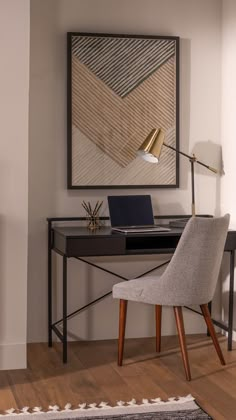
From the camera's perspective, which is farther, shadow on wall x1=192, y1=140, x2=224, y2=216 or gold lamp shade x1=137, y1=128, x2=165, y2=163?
shadow on wall x1=192, y1=140, x2=224, y2=216

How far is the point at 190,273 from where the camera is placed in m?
4.25

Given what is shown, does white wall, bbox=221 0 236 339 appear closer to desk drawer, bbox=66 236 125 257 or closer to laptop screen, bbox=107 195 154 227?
laptop screen, bbox=107 195 154 227

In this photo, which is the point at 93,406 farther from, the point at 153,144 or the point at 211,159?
the point at 211,159

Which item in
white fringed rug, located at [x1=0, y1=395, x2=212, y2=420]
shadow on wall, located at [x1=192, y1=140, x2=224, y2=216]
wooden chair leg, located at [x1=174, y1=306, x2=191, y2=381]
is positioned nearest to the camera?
white fringed rug, located at [x1=0, y1=395, x2=212, y2=420]

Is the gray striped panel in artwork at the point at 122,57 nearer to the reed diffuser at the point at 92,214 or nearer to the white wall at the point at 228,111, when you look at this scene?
the white wall at the point at 228,111

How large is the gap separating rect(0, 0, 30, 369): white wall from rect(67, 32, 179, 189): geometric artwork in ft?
2.16

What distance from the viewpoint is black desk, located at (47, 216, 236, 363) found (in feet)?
14.7

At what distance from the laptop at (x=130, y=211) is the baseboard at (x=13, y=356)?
93 centimetres

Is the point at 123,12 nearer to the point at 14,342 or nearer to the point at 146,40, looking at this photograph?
the point at 146,40

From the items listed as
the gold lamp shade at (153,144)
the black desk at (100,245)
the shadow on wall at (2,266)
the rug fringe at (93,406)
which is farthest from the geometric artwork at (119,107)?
the rug fringe at (93,406)

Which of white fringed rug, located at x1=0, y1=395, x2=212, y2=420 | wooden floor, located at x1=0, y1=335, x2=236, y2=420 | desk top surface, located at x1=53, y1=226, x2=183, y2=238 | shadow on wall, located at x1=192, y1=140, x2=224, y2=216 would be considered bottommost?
white fringed rug, located at x1=0, y1=395, x2=212, y2=420

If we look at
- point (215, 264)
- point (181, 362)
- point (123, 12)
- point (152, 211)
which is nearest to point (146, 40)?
point (123, 12)

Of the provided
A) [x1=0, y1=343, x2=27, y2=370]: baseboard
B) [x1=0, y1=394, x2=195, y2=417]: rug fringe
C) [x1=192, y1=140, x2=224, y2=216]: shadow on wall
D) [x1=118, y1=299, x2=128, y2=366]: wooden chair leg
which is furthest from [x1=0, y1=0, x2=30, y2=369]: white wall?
[x1=192, y1=140, x2=224, y2=216]: shadow on wall

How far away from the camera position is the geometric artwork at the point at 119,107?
4965 millimetres
